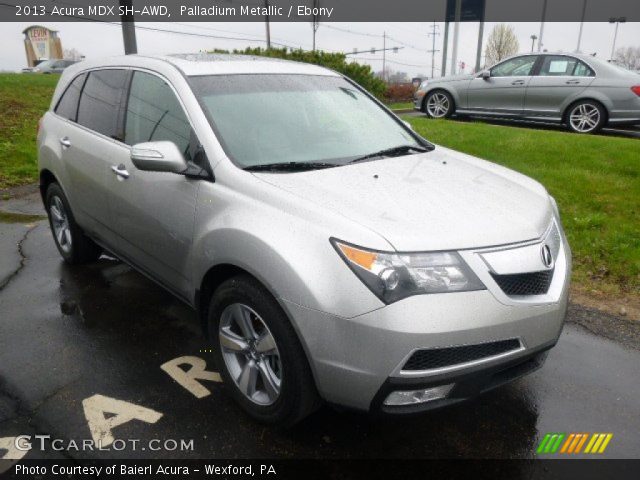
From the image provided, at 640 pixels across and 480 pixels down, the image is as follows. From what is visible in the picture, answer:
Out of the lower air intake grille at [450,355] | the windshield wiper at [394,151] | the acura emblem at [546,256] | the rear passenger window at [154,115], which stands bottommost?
the lower air intake grille at [450,355]

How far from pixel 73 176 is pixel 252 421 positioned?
103 inches

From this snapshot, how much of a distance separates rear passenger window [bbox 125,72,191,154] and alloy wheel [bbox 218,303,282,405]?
1.04 metres

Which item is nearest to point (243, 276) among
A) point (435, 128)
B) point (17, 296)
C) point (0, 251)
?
point (17, 296)

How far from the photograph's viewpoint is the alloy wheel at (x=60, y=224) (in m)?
4.70

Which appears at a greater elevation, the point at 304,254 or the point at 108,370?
the point at 304,254

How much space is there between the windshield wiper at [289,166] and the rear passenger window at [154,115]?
0.51 m

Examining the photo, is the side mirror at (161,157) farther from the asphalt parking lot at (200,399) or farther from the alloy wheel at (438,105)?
the alloy wheel at (438,105)

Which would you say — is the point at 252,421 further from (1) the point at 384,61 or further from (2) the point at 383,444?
(1) the point at 384,61

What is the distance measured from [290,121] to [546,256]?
65.9 inches

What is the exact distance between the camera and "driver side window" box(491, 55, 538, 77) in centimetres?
986

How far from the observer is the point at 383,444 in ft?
8.57

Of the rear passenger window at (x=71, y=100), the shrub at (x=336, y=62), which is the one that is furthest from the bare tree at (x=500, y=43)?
the rear passenger window at (x=71, y=100)

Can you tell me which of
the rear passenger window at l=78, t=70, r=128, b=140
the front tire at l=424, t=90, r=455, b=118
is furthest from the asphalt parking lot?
the front tire at l=424, t=90, r=455, b=118

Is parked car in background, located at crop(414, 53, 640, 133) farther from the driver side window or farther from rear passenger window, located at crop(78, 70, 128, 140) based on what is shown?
rear passenger window, located at crop(78, 70, 128, 140)
